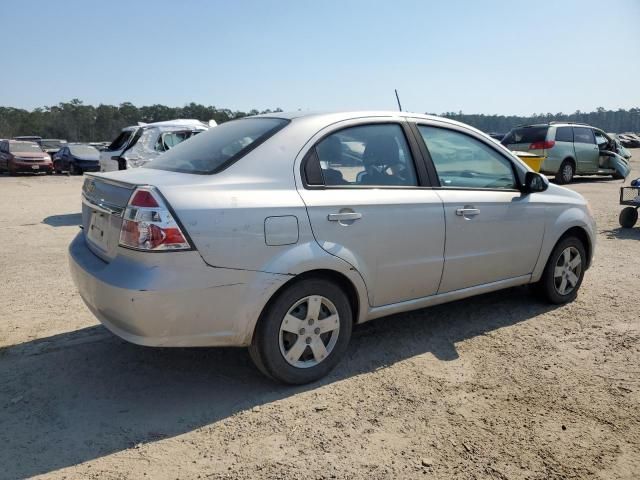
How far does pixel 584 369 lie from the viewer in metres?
3.69

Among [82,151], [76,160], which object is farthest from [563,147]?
[82,151]

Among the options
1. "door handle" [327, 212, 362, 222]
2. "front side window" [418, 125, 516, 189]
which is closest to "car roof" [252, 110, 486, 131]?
"front side window" [418, 125, 516, 189]

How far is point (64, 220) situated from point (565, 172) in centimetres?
1449

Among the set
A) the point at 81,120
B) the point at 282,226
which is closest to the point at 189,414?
the point at 282,226

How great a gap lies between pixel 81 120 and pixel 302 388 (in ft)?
325

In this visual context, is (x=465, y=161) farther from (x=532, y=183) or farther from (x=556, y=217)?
(x=556, y=217)

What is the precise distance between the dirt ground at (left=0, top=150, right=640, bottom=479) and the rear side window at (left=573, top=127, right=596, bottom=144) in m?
14.2

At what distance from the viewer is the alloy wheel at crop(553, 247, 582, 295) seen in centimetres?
493

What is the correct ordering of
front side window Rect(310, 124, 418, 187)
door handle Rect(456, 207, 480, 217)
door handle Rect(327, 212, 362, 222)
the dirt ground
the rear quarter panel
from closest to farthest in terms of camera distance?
the dirt ground, door handle Rect(327, 212, 362, 222), front side window Rect(310, 124, 418, 187), door handle Rect(456, 207, 480, 217), the rear quarter panel

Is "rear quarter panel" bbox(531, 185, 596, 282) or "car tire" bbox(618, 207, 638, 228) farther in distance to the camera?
"car tire" bbox(618, 207, 638, 228)

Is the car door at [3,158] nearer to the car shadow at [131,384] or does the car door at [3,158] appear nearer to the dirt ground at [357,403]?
the dirt ground at [357,403]

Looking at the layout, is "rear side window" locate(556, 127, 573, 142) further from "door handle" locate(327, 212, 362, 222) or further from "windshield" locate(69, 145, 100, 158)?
"windshield" locate(69, 145, 100, 158)

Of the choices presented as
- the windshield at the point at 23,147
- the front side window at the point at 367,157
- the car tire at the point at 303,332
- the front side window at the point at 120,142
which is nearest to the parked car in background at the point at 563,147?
the front side window at the point at 120,142

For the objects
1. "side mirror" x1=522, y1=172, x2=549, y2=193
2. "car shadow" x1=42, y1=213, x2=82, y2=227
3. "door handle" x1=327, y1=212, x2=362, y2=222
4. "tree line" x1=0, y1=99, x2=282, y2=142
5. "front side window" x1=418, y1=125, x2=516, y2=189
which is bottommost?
"car shadow" x1=42, y1=213, x2=82, y2=227
